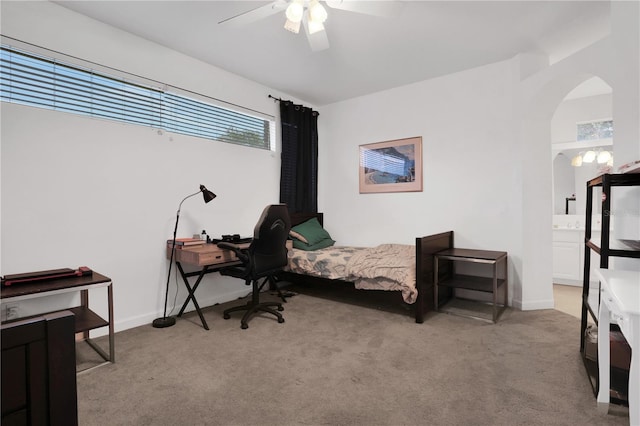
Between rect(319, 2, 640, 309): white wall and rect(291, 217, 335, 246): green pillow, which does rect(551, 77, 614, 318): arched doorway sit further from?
rect(291, 217, 335, 246): green pillow

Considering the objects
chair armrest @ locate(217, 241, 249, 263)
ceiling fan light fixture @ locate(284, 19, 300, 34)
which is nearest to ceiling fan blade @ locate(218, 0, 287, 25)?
ceiling fan light fixture @ locate(284, 19, 300, 34)

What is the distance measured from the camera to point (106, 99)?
279cm

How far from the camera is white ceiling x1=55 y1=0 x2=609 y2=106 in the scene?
8.22ft

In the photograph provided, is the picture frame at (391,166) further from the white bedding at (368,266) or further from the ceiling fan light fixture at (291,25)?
the ceiling fan light fixture at (291,25)

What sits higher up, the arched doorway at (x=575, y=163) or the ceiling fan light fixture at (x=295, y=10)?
the ceiling fan light fixture at (x=295, y=10)

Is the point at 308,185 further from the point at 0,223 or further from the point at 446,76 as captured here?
the point at 0,223

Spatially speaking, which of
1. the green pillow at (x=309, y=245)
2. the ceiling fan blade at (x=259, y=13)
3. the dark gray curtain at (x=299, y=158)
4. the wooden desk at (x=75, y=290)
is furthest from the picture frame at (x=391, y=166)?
the wooden desk at (x=75, y=290)

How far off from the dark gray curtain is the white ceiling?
0.66 meters

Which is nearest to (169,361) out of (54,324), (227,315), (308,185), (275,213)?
(227,315)

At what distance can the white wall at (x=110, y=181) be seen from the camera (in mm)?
2352

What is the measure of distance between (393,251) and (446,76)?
2177mm

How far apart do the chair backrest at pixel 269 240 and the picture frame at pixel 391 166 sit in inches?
71.0

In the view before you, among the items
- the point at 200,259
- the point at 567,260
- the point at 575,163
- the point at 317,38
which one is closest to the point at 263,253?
the point at 200,259

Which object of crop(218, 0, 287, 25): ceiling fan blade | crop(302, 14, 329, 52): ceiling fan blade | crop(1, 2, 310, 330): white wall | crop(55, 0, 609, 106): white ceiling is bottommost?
crop(1, 2, 310, 330): white wall
